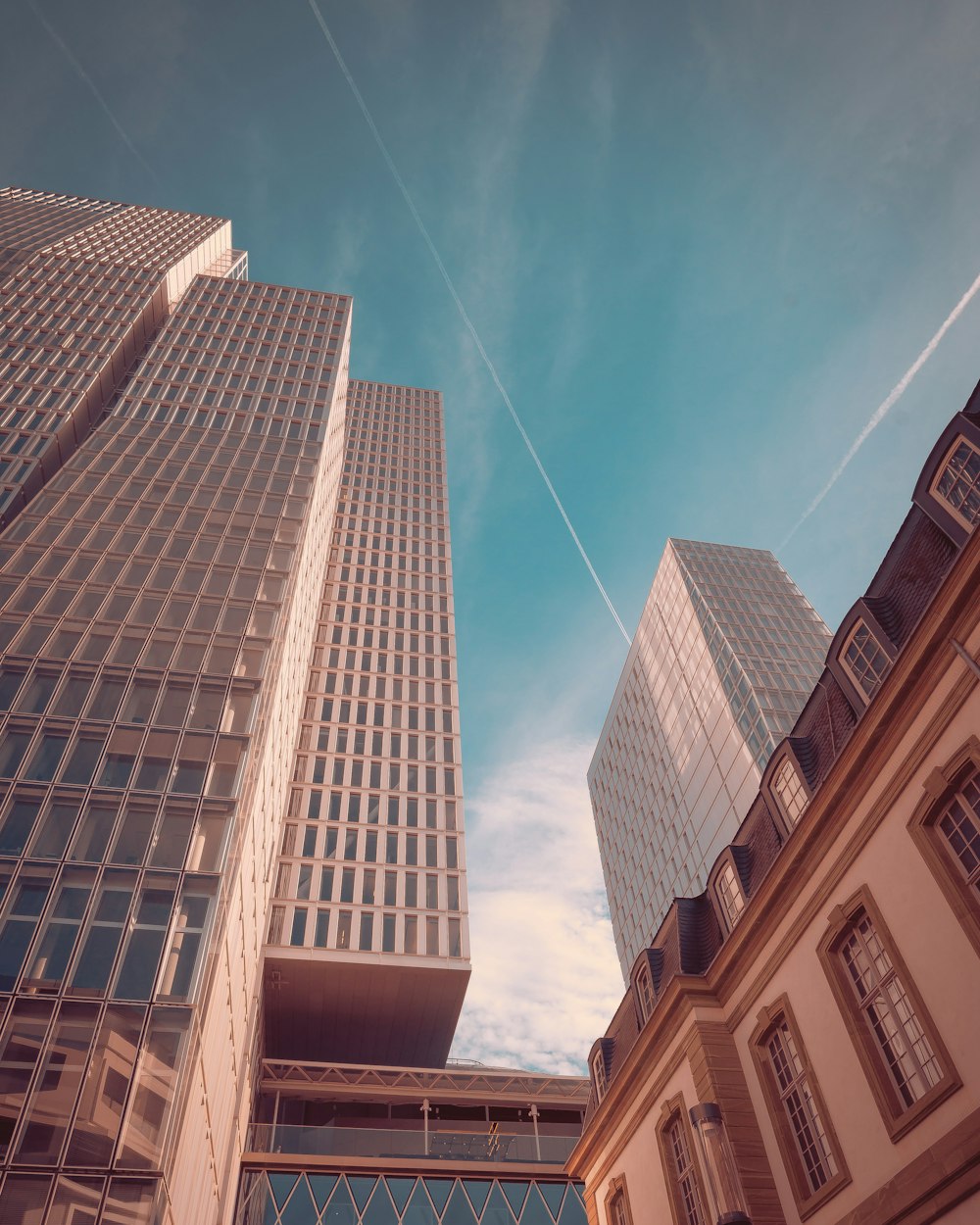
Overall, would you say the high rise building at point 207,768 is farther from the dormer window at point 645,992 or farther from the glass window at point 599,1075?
the dormer window at point 645,992

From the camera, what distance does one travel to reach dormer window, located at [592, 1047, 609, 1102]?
29.5 meters

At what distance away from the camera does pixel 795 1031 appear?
19.2m

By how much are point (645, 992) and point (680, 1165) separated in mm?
4824

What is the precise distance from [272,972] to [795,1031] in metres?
36.2

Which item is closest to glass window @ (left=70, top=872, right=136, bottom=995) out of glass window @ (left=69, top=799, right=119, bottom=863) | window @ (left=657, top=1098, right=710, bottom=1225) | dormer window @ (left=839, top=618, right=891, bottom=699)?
glass window @ (left=69, top=799, right=119, bottom=863)

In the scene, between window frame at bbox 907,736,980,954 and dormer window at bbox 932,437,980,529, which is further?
dormer window at bbox 932,437,980,529

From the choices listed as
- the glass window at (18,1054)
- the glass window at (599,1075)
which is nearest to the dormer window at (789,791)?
the glass window at (599,1075)

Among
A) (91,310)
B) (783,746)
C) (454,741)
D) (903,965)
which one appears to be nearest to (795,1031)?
(903,965)

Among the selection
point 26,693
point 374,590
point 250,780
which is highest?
point 374,590

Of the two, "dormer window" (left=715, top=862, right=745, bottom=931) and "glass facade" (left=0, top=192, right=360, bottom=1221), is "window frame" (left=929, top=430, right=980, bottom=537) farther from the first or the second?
"glass facade" (left=0, top=192, right=360, bottom=1221)

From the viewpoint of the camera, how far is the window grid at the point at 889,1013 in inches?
607

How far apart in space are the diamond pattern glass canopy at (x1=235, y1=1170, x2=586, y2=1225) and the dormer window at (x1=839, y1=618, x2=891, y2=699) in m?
28.4

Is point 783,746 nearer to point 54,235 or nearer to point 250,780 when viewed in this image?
point 250,780

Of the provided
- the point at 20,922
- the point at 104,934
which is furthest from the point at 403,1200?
the point at 20,922
